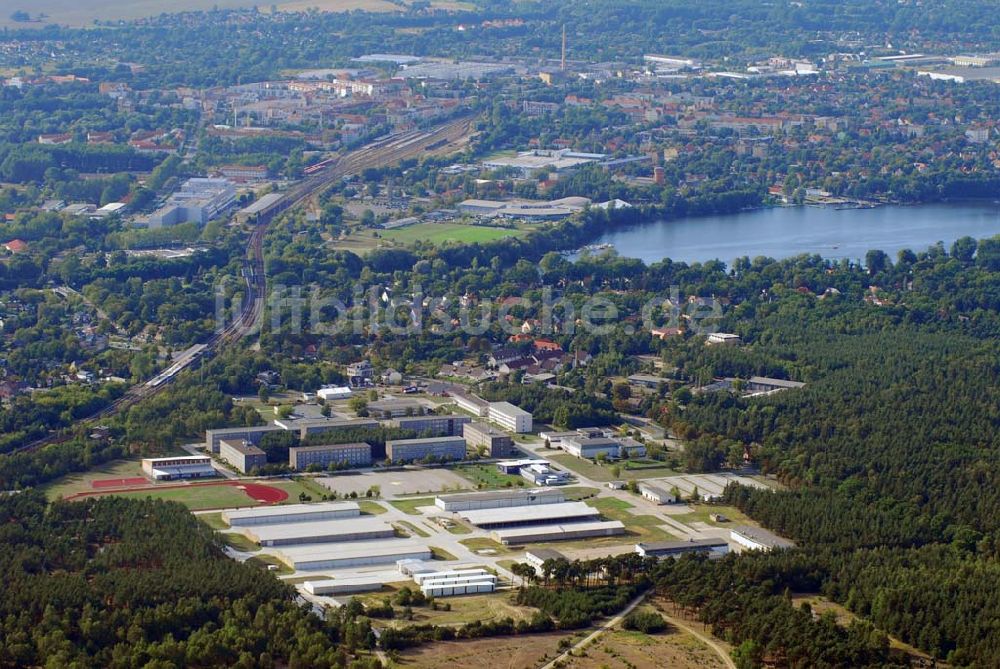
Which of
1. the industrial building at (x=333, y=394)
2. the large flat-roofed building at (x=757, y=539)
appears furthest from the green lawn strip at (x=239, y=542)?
the industrial building at (x=333, y=394)

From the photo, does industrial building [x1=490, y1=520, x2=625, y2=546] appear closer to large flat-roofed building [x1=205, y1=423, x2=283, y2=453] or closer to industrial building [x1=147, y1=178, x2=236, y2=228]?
large flat-roofed building [x1=205, y1=423, x2=283, y2=453]

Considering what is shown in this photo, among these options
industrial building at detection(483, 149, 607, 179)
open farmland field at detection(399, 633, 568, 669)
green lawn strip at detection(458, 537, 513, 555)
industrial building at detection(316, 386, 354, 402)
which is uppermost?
industrial building at detection(483, 149, 607, 179)

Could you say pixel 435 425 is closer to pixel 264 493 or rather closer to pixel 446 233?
pixel 264 493

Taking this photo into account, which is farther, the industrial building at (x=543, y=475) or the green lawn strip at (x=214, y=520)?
the industrial building at (x=543, y=475)

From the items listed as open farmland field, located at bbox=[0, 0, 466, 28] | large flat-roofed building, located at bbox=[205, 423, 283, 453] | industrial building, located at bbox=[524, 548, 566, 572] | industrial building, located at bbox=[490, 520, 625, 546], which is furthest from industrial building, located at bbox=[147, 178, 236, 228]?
open farmland field, located at bbox=[0, 0, 466, 28]

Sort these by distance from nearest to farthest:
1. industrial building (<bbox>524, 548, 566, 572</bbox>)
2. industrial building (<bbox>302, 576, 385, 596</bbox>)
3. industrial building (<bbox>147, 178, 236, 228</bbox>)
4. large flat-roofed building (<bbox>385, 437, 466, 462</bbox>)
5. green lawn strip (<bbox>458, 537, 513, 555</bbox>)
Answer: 1. industrial building (<bbox>302, 576, 385, 596</bbox>)
2. industrial building (<bbox>524, 548, 566, 572</bbox>)
3. green lawn strip (<bbox>458, 537, 513, 555</bbox>)
4. large flat-roofed building (<bbox>385, 437, 466, 462</bbox>)
5. industrial building (<bbox>147, 178, 236, 228</bbox>)

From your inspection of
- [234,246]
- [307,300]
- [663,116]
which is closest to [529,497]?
[307,300]

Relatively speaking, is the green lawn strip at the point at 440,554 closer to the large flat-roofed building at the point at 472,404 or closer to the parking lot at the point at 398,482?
the parking lot at the point at 398,482
